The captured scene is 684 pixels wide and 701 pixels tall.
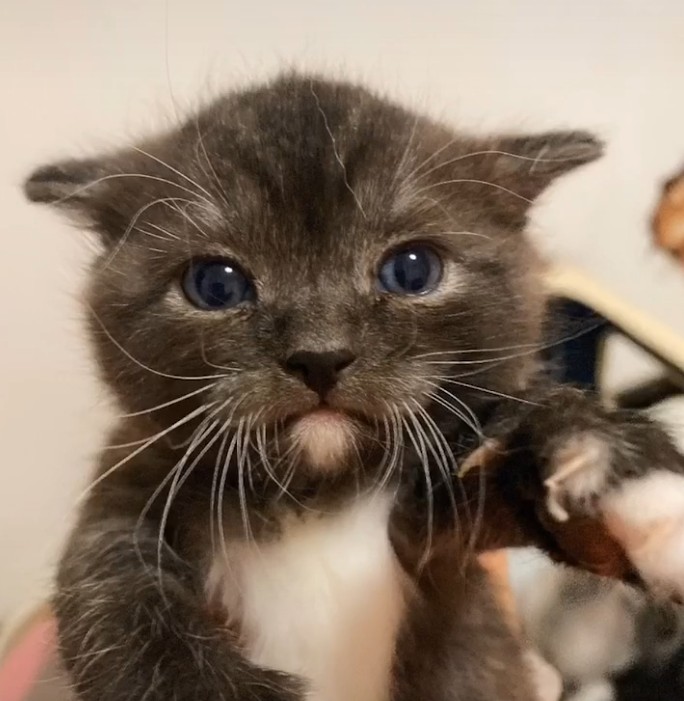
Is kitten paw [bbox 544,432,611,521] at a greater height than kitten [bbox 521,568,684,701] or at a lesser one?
greater

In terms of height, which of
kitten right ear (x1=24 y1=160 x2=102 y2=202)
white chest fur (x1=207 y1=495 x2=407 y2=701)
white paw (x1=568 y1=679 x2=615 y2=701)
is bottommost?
white paw (x1=568 y1=679 x2=615 y2=701)

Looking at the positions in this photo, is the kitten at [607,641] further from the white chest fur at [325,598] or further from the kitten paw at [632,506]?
the kitten paw at [632,506]

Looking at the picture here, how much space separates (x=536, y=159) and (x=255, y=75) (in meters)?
0.60

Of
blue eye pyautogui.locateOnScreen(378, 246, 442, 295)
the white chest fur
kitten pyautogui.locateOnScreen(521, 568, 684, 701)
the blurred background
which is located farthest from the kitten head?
the blurred background

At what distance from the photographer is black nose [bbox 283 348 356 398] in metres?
0.74

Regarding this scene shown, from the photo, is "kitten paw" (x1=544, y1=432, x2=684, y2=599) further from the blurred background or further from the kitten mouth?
the blurred background

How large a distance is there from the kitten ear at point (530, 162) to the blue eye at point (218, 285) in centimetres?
29

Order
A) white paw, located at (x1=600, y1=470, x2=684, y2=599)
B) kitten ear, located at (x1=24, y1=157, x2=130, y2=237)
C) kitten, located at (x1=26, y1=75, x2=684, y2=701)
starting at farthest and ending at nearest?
kitten ear, located at (x1=24, y1=157, x2=130, y2=237), kitten, located at (x1=26, y1=75, x2=684, y2=701), white paw, located at (x1=600, y1=470, x2=684, y2=599)

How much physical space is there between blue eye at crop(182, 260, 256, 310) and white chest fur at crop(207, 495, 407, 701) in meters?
0.22

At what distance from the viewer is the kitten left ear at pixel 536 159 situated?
3.21ft

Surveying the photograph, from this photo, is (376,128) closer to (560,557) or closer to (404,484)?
(404,484)

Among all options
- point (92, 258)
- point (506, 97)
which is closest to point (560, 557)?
point (92, 258)

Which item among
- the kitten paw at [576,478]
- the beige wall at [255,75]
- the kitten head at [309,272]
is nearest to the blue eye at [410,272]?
the kitten head at [309,272]

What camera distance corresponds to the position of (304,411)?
30.4 inches
